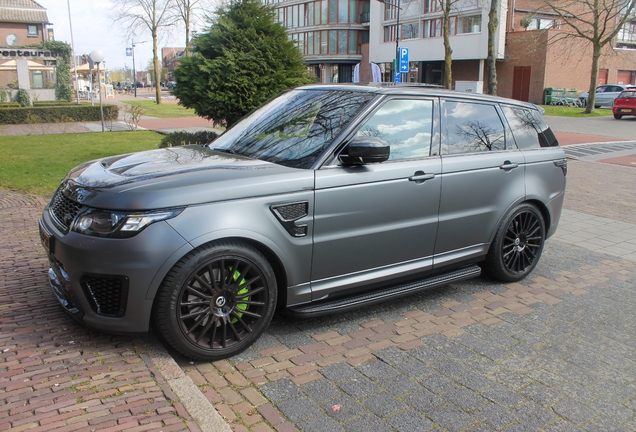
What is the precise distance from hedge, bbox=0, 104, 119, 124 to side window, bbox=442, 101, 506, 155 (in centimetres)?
2525

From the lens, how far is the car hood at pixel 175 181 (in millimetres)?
3480

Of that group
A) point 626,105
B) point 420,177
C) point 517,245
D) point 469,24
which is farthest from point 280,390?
point 469,24

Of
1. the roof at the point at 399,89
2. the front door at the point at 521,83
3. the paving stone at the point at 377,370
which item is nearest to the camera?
the paving stone at the point at 377,370

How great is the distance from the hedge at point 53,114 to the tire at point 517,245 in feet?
83.5

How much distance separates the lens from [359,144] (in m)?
4.05

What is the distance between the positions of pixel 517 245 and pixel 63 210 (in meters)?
3.99

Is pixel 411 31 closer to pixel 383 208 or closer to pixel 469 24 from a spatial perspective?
pixel 469 24

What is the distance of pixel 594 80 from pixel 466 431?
118 feet

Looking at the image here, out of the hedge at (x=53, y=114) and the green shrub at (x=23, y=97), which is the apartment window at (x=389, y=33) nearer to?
the green shrub at (x=23, y=97)

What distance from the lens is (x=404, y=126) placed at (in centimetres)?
462

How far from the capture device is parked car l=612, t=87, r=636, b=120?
93.2ft

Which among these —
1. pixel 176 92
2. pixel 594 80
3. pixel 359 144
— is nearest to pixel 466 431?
pixel 359 144

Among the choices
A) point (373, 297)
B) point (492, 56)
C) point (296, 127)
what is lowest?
point (373, 297)

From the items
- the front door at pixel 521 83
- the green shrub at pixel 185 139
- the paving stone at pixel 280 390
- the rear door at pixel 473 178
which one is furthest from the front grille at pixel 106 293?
the front door at pixel 521 83
